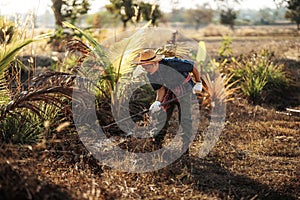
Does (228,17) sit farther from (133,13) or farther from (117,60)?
(117,60)

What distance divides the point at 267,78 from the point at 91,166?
5.31 metres

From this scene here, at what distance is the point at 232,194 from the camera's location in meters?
3.64

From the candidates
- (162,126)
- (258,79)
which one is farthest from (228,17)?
(162,126)

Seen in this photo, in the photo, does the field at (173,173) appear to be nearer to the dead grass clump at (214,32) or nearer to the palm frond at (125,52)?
the palm frond at (125,52)

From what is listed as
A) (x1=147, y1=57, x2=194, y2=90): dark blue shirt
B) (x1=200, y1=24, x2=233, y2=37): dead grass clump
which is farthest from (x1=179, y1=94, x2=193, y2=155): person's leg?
(x1=200, y1=24, x2=233, y2=37): dead grass clump

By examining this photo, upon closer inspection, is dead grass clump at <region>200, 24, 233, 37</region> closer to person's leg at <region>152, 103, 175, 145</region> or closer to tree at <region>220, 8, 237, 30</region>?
tree at <region>220, 8, 237, 30</region>

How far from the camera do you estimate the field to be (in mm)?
2838

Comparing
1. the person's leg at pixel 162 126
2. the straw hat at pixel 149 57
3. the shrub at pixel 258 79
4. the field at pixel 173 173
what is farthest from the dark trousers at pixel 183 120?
the shrub at pixel 258 79

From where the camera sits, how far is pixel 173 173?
13.1 feet

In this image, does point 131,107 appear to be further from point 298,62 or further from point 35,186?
point 298,62

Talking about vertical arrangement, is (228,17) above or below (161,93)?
above

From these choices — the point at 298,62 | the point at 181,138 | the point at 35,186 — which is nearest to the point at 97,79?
the point at 181,138

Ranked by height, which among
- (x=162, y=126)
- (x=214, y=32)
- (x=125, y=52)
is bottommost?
(x=214, y=32)

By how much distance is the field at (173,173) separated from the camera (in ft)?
9.31
